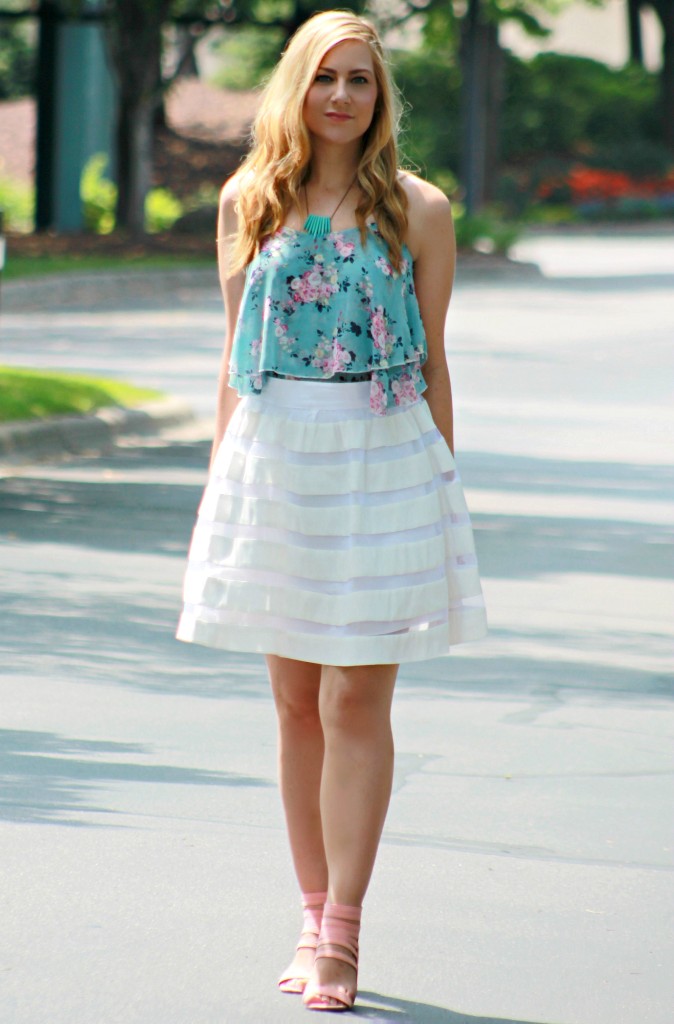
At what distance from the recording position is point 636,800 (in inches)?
231

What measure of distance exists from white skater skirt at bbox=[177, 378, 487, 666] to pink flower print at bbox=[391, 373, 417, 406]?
0.06 feet

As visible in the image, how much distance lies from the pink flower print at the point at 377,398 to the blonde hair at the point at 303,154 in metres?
0.26

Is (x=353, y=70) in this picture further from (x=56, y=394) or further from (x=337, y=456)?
(x=56, y=394)

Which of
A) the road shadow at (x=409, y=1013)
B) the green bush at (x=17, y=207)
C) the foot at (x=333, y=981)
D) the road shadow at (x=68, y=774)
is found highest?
the foot at (x=333, y=981)

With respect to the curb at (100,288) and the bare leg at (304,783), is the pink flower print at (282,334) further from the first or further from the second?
the curb at (100,288)

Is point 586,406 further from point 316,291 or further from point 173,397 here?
point 316,291

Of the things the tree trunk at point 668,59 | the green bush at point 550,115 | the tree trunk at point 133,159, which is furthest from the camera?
A: the tree trunk at point 668,59

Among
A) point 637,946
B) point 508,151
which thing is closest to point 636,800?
point 637,946

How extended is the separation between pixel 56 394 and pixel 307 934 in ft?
35.5

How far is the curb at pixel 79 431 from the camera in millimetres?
13250

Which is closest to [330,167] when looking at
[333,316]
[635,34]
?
[333,316]

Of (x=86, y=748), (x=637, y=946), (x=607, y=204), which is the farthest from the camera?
(x=607, y=204)

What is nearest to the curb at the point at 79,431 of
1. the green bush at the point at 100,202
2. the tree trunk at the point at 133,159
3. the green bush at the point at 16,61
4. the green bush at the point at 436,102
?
the tree trunk at the point at 133,159

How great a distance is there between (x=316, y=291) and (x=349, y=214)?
7.3 inches
